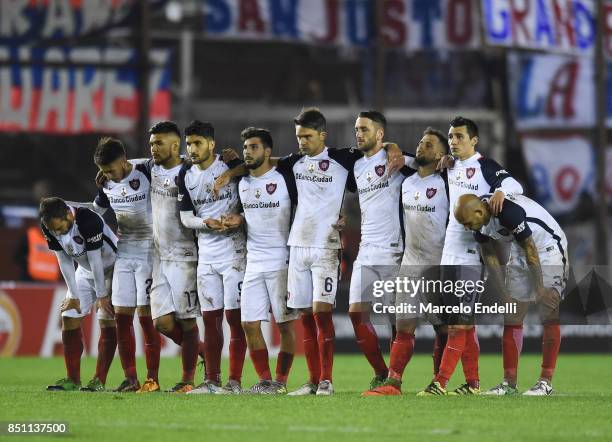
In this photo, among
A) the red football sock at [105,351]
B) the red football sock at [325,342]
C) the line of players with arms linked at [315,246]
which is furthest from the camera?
the red football sock at [105,351]

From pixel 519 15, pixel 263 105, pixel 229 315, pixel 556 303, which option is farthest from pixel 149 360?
pixel 263 105

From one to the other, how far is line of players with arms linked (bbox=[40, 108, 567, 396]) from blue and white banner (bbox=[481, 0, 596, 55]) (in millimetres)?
12622

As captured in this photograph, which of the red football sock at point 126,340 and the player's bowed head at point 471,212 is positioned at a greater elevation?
the player's bowed head at point 471,212

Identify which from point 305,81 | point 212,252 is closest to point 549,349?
point 212,252

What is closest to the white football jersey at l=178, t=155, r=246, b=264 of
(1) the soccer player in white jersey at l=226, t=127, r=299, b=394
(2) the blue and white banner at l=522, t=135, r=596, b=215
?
(1) the soccer player in white jersey at l=226, t=127, r=299, b=394

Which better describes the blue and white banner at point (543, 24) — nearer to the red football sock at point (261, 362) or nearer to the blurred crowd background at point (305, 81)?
the blurred crowd background at point (305, 81)

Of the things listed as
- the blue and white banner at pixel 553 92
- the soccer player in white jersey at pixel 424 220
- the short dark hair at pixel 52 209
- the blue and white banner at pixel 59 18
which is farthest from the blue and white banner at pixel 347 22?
the soccer player in white jersey at pixel 424 220

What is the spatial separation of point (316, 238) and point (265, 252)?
480mm

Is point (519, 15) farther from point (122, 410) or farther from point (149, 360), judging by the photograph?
point (122, 410)

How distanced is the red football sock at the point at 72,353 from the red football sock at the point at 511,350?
3.85 m

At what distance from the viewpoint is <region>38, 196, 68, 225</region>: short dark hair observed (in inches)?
478

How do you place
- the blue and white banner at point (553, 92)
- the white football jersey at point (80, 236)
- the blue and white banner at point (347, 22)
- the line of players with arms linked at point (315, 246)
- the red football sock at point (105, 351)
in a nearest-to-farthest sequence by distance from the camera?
the line of players with arms linked at point (315, 246) → the white football jersey at point (80, 236) → the red football sock at point (105, 351) → the blue and white banner at point (347, 22) → the blue and white banner at point (553, 92)

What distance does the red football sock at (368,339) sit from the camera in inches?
475

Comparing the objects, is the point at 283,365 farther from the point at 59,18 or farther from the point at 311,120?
the point at 59,18
